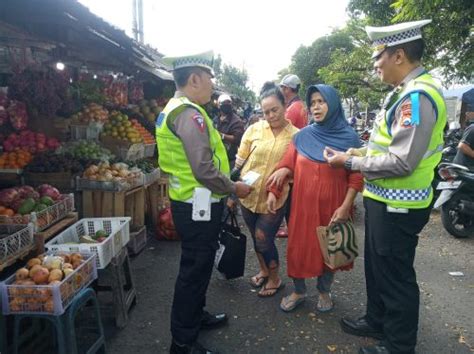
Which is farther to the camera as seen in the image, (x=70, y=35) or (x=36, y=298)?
(x=70, y=35)

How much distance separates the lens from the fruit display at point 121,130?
5748 mm

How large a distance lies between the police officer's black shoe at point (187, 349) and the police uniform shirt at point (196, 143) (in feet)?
3.82

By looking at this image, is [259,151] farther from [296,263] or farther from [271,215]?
[296,263]

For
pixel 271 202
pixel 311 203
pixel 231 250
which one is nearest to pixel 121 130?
pixel 231 250

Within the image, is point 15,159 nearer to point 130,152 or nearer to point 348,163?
point 130,152

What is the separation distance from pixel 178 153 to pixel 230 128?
12.6ft

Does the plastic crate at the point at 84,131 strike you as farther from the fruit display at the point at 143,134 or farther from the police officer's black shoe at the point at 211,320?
the police officer's black shoe at the point at 211,320

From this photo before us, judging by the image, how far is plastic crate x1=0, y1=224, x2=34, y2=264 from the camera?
101 inches

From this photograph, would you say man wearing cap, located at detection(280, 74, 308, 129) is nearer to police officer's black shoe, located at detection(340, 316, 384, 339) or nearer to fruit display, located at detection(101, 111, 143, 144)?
fruit display, located at detection(101, 111, 143, 144)

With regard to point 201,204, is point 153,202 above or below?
below

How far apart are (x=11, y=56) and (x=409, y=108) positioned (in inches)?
145

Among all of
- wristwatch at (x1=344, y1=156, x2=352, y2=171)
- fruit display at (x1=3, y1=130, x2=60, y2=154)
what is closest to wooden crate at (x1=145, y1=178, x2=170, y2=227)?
fruit display at (x1=3, y1=130, x2=60, y2=154)

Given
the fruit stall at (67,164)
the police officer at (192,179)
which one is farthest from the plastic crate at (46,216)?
the police officer at (192,179)

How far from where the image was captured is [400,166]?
2248 millimetres
